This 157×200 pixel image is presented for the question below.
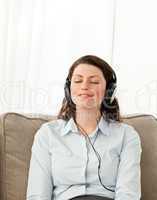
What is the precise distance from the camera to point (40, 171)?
5.15 feet

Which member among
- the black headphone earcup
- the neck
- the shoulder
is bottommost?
the shoulder

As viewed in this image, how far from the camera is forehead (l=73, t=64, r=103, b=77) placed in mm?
1597

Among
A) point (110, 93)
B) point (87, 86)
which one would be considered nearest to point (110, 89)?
point (110, 93)

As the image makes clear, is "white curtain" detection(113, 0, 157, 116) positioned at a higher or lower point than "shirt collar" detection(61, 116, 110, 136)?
higher

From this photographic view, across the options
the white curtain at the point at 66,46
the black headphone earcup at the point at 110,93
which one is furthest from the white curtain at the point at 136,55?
the black headphone earcup at the point at 110,93

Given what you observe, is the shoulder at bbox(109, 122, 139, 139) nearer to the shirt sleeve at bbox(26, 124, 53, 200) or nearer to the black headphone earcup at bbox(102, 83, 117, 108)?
the black headphone earcup at bbox(102, 83, 117, 108)

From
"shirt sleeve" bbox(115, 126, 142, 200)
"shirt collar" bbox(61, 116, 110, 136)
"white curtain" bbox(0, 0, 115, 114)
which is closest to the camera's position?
"shirt sleeve" bbox(115, 126, 142, 200)

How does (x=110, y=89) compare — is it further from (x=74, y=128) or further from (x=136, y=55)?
(x=136, y=55)

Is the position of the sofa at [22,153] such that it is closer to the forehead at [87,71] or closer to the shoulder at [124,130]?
the shoulder at [124,130]

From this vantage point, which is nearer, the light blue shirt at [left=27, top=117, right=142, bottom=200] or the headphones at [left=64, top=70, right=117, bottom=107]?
the light blue shirt at [left=27, top=117, right=142, bottom=200]

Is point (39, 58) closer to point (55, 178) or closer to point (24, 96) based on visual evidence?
point (24, 96)

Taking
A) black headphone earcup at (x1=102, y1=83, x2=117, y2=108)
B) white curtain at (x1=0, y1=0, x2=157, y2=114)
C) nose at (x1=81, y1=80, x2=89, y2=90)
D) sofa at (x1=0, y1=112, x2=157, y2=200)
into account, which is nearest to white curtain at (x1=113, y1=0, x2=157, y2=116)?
white curtain at (x1=0, y1=0, x2=157, y2=114)

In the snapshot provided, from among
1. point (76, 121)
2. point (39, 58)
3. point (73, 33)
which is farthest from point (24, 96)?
point (76, 121)

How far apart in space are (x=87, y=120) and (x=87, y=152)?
0.51 feet
